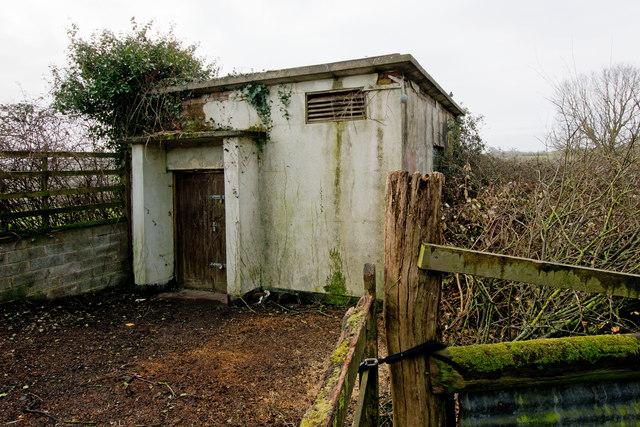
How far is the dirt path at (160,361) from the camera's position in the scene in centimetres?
383

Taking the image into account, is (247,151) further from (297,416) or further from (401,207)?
(401,207)

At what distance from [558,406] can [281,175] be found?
5757 millimetres

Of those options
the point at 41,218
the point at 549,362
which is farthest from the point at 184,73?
the point at 549,362

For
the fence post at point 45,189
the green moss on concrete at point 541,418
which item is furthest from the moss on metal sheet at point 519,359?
the fence post at point 45,189

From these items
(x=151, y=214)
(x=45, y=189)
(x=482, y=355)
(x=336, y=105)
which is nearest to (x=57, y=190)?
(x=45, y=189)

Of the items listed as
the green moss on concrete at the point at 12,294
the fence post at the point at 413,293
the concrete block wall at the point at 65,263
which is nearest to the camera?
the fence post at the point at 413,293

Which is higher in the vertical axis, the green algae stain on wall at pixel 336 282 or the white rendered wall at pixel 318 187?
the white rendered wall at pixel 318 187

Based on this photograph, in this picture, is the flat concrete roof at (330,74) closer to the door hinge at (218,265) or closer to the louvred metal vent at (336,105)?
the louvred metal vent at (336,105)

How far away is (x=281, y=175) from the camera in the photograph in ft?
23.3

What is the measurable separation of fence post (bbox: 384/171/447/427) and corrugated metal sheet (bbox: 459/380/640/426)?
0.59 feet

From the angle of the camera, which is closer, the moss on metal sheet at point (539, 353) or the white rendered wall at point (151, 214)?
the moss on metal sheet at point (539, 353)

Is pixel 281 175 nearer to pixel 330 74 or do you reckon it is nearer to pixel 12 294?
pixel 330 74

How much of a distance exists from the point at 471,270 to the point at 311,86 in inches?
220

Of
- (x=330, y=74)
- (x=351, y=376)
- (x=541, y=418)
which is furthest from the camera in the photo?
(x=330, y=74)
